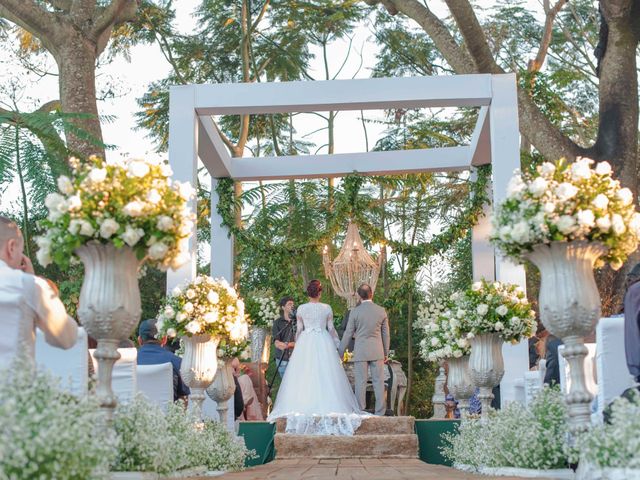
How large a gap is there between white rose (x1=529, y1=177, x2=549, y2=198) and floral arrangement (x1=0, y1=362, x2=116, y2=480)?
2.32 m

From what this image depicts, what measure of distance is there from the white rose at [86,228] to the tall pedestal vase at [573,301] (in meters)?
2.15

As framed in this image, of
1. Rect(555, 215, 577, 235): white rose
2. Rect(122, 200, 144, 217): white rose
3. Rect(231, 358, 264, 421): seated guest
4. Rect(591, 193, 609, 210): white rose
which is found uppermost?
Rect(591, 193, 609, 210): white rose

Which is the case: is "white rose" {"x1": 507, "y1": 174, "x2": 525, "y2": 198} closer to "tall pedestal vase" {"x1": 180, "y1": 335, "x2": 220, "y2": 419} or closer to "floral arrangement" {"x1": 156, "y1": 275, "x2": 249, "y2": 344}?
"floral arrangement" {"x1": 156, "y1": 275, "x2": 249, "y2": 344}

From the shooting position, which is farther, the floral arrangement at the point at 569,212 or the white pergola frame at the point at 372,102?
the white pergola frame at the point at 372,102

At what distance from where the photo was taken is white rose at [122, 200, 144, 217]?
4.14 meters

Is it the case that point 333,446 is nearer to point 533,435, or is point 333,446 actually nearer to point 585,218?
point 533,435

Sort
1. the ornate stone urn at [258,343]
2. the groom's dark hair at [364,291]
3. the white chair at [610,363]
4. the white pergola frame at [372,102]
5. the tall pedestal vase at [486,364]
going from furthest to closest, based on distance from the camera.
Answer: the ornate stone urn at [258,343], the groom's dark hair at [364,291], the white pergola frame at [372,102], the tall pedestal vase at [486,364], the white chair at [610,363]

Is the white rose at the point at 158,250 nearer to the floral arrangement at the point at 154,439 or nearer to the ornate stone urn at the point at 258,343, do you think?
the floral arrangement at the point at 154,439

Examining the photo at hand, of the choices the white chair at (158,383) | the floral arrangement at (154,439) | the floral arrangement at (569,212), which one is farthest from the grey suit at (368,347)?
the floral arrangement at (569,212)

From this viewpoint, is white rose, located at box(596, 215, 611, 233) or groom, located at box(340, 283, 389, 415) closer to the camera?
white rose, located at box(596, 215, 611, 233)

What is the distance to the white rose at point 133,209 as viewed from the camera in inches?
163

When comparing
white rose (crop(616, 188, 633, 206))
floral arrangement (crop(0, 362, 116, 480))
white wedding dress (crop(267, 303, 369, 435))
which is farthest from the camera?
white wedding dress (crop(267, 303, 369, 435))

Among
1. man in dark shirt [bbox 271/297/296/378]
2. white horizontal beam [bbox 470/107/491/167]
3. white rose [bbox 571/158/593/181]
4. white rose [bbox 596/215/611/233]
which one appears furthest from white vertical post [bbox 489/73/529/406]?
white rose [bbox 596/215/611/233]

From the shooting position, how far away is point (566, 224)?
428 centimetres
